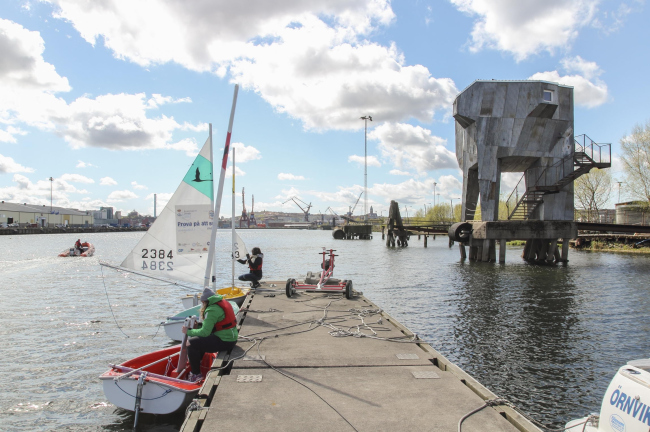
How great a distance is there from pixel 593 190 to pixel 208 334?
83063 mm

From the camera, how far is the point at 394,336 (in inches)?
467

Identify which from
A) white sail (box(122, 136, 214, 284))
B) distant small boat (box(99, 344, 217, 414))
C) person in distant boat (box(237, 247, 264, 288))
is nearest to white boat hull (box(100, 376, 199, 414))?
distant small boat (box(99, 344, 217, 414))

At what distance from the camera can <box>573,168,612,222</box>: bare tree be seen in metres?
76.6

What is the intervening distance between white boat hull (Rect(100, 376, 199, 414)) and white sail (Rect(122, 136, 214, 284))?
4.90 metres

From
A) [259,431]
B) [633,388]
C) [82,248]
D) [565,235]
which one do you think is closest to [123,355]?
[259,431]

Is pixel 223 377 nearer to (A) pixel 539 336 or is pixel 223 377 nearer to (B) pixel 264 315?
(B) pixel 264 315

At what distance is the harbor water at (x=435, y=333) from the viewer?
421 inches

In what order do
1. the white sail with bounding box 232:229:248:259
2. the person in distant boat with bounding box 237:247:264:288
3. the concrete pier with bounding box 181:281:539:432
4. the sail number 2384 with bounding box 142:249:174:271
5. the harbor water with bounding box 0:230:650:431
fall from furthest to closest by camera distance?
the person in distant boat with bounding box 237:247:264:288 < the white sail with bounding box 232:229:248:259 < the sail number 2384 with bounding box 142:249:174:271 < the harbor water with bounding box 0:230:650:431 < the concrete pier with bounding box 181:281:539:432

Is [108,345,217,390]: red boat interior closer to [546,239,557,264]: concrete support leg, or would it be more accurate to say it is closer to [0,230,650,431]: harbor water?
[0,230,650,431]: harbor water

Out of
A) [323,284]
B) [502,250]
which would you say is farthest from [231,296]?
[502,250]

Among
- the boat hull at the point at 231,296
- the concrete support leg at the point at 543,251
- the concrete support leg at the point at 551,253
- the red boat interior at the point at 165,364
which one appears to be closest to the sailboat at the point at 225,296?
the boat hull at the point at 231,296

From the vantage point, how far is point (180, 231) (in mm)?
13859

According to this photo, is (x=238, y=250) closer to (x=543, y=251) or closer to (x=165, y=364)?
(x=165, y=364)

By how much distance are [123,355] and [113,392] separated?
18.9 ft
